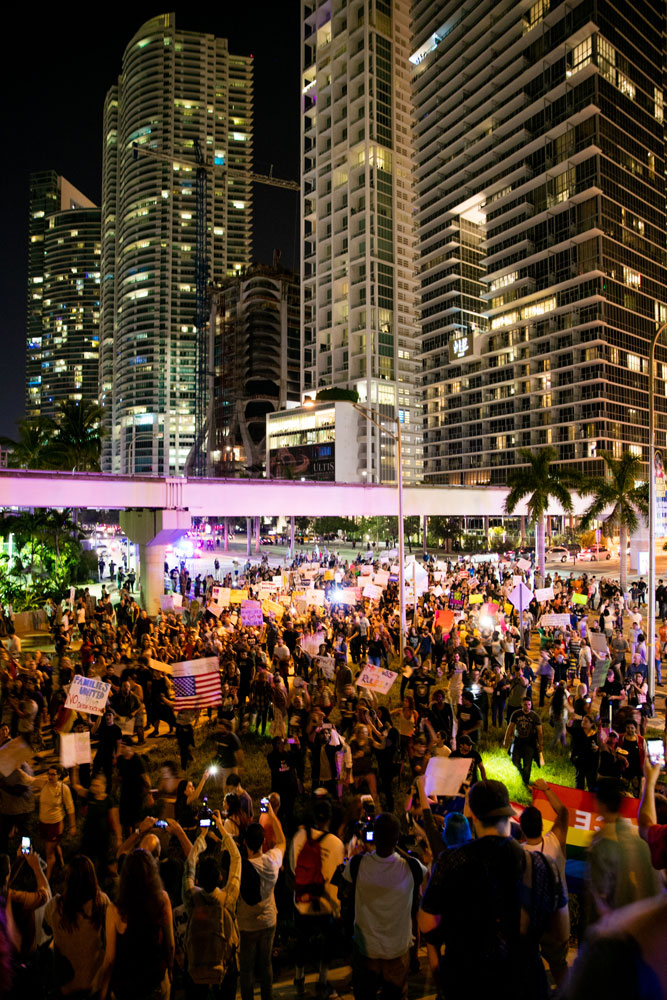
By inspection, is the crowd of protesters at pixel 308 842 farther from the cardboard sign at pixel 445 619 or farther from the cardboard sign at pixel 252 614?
the cardboard sign at pixel 445 619

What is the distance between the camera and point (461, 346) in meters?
108

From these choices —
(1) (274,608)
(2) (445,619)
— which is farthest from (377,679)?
(1) (274,608)

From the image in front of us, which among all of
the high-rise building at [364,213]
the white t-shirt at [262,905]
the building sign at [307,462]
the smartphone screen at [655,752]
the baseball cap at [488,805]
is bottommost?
the white t-shirt at [262,905]

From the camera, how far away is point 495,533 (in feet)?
263

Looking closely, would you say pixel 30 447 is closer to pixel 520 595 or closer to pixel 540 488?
pixel 540 488

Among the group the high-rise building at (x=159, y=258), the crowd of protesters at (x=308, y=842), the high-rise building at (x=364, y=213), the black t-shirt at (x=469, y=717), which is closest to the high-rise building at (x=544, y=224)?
the high-rise building at (x=364, y=213)

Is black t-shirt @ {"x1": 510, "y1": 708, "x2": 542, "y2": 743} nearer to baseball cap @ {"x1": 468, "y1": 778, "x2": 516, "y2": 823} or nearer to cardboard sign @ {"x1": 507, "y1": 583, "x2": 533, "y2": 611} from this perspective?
baseball cap @ {"x1": 468, "y1": 778, "x2": 516, "y2": 823}

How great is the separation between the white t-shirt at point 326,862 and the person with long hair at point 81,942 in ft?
5.67

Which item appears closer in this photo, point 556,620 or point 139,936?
point 139,936

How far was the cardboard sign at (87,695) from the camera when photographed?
9.94 m

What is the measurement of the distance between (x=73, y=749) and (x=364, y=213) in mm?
126438

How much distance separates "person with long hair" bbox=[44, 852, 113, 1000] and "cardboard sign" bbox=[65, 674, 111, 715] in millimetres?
6269

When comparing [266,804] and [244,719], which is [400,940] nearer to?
[266,804]

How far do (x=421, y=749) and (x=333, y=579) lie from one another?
79.8 feet
